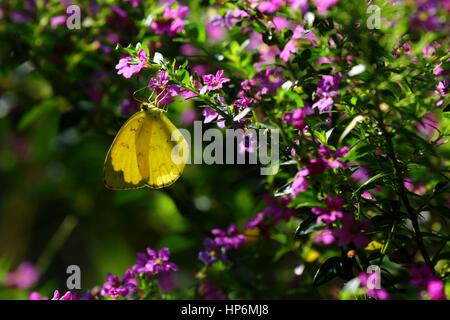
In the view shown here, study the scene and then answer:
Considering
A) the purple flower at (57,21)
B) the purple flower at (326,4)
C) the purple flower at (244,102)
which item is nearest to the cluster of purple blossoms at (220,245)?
the purple flower at (244,102)

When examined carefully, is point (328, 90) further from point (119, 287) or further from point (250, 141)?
point (119, 287)

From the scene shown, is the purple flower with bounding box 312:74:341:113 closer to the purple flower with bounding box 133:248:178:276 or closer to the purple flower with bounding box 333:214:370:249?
the purple flower with bounding box 333:214:370:249

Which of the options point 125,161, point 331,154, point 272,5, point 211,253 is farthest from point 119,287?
point 272,5

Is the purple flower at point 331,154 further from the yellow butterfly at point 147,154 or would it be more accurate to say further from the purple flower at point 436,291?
the yellow butterfly at point 147,154

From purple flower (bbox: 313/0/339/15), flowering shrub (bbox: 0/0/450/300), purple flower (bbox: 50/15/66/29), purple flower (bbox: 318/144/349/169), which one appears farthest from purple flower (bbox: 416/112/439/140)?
purple flower (bbox: 50/15/66/29)

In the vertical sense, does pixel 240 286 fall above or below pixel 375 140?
below
